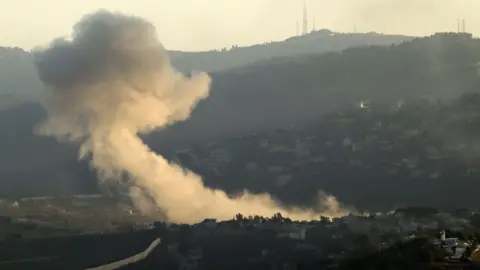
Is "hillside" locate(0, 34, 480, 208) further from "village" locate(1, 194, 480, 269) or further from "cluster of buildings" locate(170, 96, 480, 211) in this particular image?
"village" locate(1, 194, 480, 269)

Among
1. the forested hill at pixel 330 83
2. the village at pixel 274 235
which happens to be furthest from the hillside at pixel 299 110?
the village at pixel 274 235

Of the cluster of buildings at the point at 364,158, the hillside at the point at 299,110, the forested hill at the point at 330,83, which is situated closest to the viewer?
the cluster of buildings at the point at 364,158

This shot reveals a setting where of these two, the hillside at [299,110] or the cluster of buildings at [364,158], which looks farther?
the hillside at [299,110]

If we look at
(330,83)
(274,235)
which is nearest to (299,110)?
(330,83)

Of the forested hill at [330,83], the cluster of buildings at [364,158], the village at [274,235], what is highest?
the forested hill at [330,83]

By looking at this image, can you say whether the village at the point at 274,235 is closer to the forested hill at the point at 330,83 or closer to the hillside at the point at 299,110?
the hillside at the point at 299,110

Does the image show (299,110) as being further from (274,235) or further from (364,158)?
(274,235)


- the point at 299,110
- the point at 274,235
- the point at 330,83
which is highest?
the point at 330,83

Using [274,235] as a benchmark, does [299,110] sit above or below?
above
